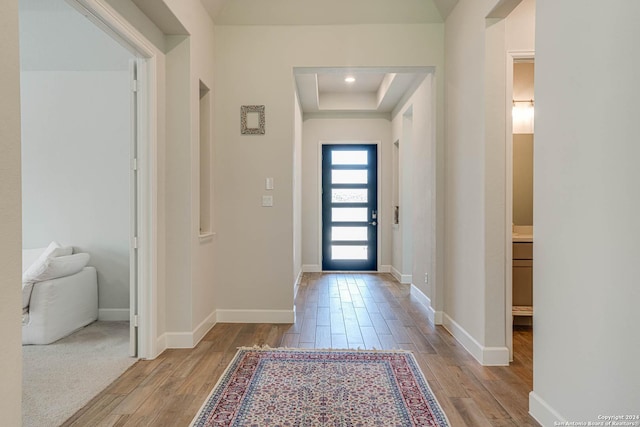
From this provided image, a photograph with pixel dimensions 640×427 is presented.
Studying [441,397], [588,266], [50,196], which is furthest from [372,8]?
[50,196]

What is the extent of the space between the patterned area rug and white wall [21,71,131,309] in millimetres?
1872

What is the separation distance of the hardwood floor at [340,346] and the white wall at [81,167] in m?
1.37

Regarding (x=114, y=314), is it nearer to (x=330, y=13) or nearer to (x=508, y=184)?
(x=330, y=13)

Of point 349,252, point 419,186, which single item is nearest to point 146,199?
point 419,186

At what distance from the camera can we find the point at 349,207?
21.5ft

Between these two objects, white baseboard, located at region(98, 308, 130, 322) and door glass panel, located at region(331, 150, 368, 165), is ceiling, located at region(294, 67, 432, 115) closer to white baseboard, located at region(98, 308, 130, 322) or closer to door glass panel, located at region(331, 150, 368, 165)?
door glass panel, located at region(331, 150, 368, 165)

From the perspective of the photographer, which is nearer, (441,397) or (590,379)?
(590,379)

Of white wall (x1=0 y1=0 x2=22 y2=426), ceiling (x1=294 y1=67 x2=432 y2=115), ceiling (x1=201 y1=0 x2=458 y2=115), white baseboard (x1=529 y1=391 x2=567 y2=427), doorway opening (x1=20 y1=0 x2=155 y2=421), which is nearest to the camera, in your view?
white wall (x1=0 y1=0 x2=22 y2=426)

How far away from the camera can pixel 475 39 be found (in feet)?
9.17

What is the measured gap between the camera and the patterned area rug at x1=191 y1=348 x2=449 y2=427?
1.89 m

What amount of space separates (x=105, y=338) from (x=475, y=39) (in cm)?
376

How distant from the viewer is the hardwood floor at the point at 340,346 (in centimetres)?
196

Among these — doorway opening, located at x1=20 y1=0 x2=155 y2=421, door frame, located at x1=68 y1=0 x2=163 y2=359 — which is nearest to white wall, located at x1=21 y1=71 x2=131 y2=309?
doorway opening, located at x1=20 y1=0 x2=155 y2=421

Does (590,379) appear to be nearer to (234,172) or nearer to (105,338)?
(234,172)
